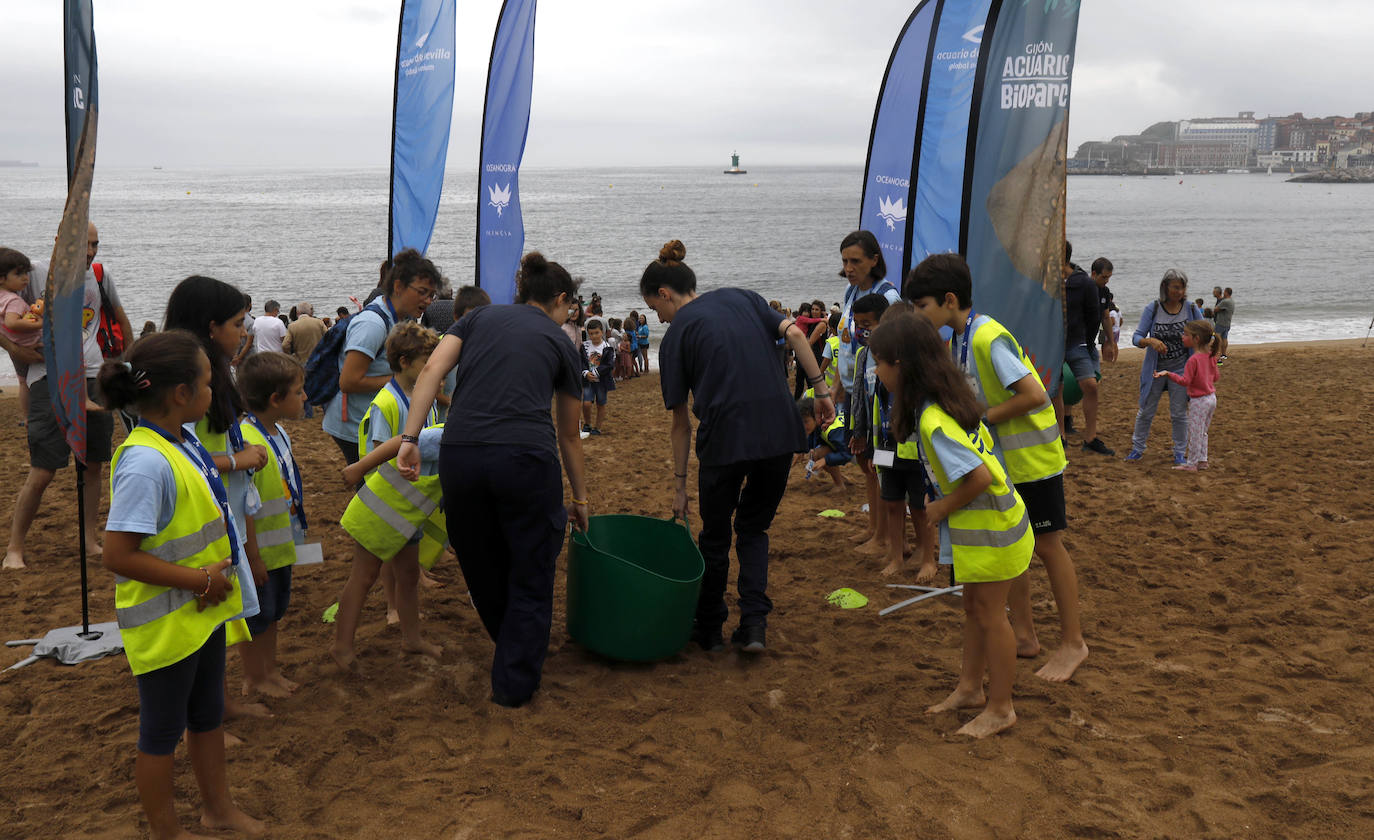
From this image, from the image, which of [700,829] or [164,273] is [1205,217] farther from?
[700,829]

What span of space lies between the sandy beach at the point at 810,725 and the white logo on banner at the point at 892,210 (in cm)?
317

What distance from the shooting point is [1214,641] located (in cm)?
432

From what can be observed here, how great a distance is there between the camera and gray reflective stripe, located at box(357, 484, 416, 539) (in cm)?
394

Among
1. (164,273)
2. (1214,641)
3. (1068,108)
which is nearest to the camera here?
(1214,641)

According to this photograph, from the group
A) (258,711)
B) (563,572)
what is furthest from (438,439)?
(563,572)

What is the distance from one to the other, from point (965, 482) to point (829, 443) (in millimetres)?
3198

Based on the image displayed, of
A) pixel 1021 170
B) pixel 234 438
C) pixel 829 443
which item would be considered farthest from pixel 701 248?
pixel 234 438

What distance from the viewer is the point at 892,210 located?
25.7 feet

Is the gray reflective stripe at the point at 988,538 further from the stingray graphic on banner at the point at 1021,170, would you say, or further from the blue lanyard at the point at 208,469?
the blue lanyard at the point at 208,469

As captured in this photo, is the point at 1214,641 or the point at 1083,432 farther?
the point at 1083,432

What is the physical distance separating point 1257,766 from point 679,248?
301 centimetres

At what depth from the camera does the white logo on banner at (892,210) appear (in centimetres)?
777

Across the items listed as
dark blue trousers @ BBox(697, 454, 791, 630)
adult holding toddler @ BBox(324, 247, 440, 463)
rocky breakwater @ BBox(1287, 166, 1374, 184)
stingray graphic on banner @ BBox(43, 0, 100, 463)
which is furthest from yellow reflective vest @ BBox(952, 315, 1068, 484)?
rocky breakwater @ BBox(1287, 166, 1374, 184)

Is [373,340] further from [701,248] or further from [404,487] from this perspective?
[701,248]
